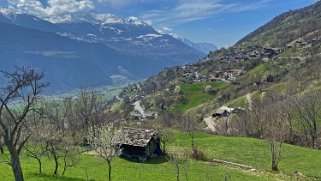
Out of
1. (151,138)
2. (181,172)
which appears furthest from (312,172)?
(151,138)

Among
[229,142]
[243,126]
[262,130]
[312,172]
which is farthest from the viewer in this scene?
[243,126]

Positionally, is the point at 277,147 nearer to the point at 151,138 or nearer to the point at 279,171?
the point at 279,171

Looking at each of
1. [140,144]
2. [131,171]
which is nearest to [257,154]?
[140,144]

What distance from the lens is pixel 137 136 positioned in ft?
259

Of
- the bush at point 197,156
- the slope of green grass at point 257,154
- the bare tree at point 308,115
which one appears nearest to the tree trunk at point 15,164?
the bush at point 197,156

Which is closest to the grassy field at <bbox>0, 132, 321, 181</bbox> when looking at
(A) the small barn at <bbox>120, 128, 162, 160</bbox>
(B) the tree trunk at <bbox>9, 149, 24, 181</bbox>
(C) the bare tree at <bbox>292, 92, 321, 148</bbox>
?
(A) the small barn at <bbox>120, 128, 162, 160</bbox>

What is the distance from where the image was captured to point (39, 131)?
176 ft

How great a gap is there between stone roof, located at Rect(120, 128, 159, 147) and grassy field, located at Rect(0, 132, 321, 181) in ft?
12.1

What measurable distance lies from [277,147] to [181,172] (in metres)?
26.3

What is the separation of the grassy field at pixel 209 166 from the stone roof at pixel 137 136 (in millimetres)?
3703

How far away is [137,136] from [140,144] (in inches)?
134

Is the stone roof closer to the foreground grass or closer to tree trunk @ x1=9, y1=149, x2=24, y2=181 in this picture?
the foreground grass

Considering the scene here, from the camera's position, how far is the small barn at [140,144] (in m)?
76.1

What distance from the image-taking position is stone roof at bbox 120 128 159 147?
7641cm
